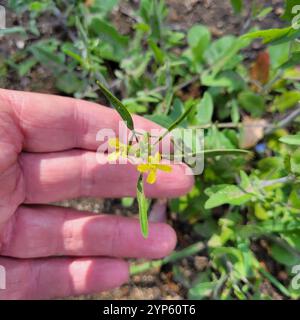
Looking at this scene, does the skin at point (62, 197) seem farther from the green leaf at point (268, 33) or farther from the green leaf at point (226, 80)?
the green leaf at point (268, 33)

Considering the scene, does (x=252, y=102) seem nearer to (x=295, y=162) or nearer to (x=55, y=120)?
(x=295, y=162)

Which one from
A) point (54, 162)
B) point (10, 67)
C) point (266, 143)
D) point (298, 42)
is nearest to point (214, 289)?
point (266, 143)

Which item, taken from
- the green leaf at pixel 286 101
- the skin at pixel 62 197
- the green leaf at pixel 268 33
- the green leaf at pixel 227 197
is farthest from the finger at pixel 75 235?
the green leaf at pixel 268 33

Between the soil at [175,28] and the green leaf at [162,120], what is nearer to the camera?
the green leaf at [162,120]

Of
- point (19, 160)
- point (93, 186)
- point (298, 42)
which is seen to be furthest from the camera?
point (93, 186)

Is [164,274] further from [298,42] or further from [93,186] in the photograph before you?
[298,42]

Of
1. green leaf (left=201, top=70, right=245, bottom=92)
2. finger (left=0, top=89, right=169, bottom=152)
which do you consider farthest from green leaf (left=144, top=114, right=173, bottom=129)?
green leaf (left=201, top=70, right=245, bottom=92)

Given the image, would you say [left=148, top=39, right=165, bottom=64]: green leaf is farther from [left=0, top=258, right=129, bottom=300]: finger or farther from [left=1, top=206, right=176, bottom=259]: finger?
[left=0, top=258, right=129, bottom=300]: finger
